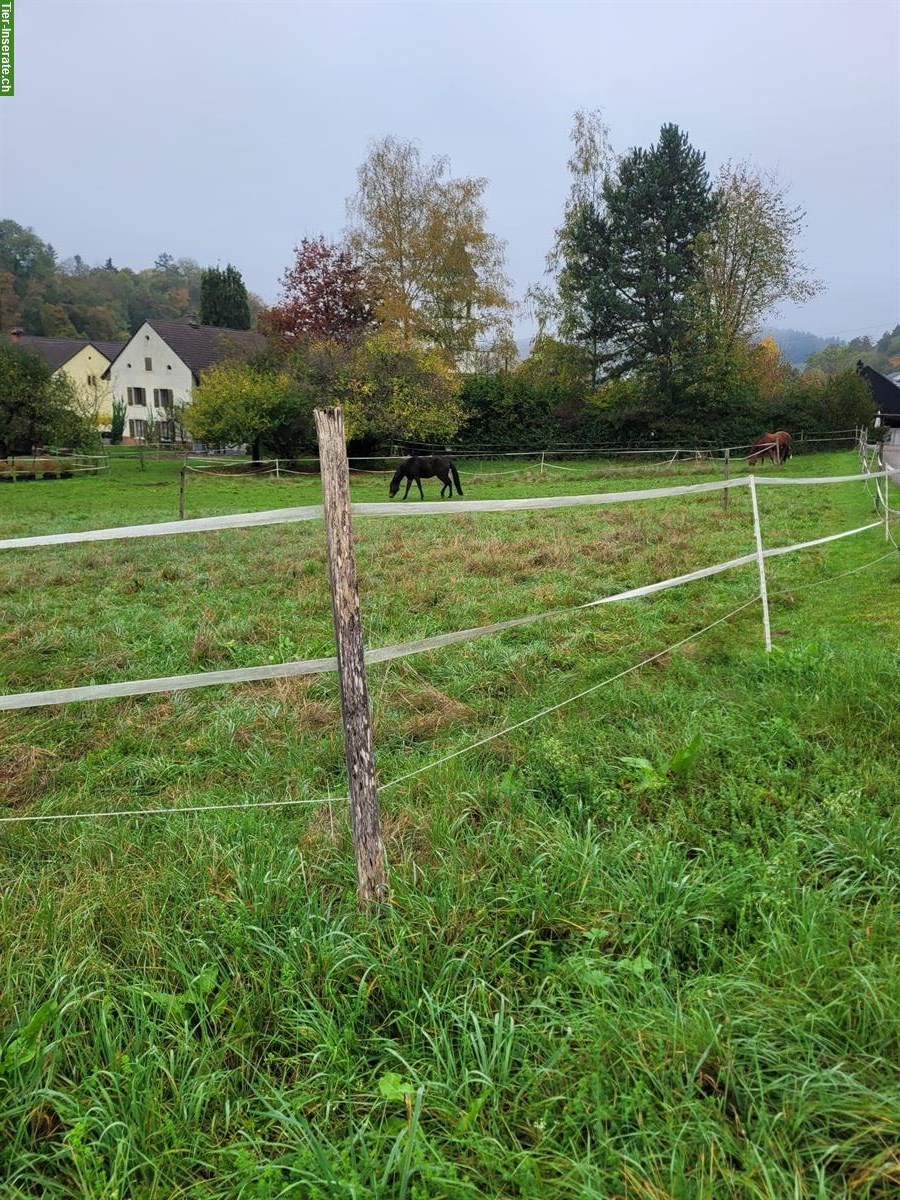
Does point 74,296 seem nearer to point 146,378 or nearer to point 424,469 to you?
point 146,378

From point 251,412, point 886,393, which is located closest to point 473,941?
point 251,412

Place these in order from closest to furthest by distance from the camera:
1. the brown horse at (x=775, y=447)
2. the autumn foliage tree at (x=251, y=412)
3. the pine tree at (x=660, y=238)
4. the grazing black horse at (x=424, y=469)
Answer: the grazing black horse at (x=424, y=469) < the brown horse at (x=775, y=447) < the autumn foliage tree at (x=251, y=412) < the pine tree at (x=660, y=238)

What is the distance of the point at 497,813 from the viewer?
279cm

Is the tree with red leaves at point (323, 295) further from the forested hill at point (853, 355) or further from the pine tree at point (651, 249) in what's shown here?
the forested hill at point (853, 355)

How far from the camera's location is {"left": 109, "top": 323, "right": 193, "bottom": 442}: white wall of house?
44.1 metres

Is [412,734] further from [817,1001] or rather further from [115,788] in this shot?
[817,1001]

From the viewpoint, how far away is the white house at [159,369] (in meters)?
43.8

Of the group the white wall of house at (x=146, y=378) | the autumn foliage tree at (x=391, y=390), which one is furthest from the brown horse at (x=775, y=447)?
the white wall of house at (x=146, y=378)

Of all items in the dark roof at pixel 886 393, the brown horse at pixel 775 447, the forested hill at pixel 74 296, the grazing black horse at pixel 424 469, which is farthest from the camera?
the forested hill at pixel 74 296

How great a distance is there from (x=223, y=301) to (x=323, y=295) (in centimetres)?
2189

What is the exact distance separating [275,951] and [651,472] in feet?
69.3

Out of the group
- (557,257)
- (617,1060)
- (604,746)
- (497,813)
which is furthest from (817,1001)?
(557,257)

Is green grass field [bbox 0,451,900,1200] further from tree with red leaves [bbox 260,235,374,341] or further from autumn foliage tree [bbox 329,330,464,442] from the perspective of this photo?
tree with red leaves [bbox 260,235,374,341]

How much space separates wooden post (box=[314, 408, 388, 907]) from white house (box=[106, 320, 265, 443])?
1743 inches
